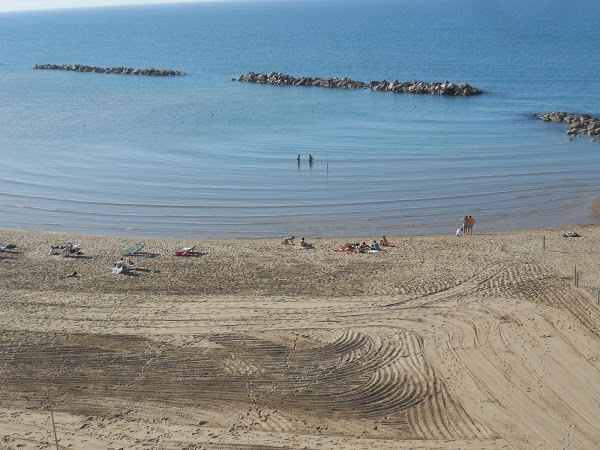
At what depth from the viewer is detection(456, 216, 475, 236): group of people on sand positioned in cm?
3238

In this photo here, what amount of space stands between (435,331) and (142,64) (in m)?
88.1

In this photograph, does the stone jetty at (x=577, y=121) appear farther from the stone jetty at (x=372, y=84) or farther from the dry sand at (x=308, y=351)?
the dry sand at (x=308, y=351)

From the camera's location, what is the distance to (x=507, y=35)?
126 m

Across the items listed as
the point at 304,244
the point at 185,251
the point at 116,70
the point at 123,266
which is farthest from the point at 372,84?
the point at 123,266

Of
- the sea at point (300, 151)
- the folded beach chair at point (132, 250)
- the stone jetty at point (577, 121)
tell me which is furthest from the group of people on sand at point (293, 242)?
the stone jetty at point (577, 121)

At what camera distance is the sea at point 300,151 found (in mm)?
35875

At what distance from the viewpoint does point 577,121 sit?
53094 millimetres

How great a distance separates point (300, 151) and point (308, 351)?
2761cm

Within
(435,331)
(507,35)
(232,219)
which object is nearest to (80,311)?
(435,331)

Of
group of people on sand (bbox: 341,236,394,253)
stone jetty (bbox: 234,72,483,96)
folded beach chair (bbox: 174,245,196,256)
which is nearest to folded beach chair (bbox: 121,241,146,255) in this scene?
folded beach chair (bbox: 174,245,196,256)

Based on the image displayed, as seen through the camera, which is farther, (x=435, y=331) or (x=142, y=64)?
(x=142, y=64)

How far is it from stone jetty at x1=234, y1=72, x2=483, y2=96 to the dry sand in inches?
1616

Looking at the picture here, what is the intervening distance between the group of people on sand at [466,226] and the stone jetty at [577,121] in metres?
21.2

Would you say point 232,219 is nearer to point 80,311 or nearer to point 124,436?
point 80,311
